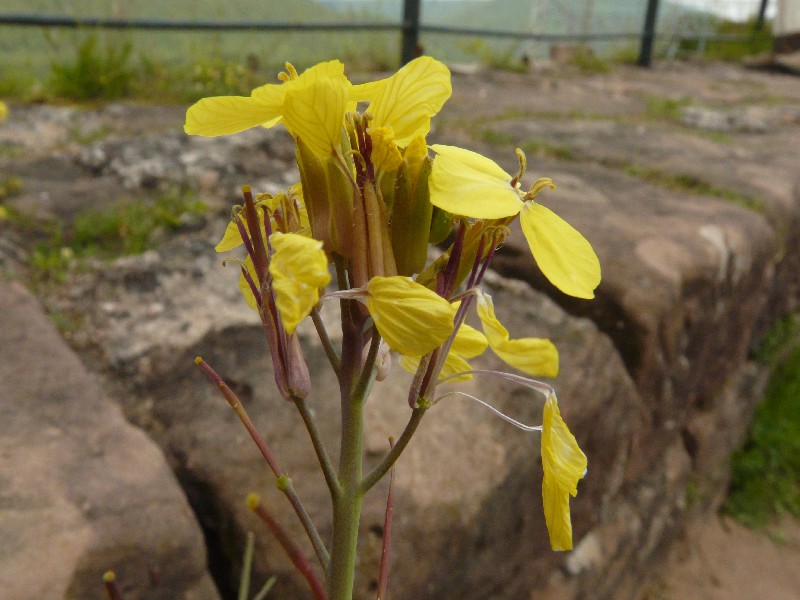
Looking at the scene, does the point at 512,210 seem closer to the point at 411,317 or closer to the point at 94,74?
the point at 411,317

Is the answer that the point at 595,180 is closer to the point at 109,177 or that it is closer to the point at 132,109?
the point at 109,177

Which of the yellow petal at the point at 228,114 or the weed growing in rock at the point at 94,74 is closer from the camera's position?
the yellow petal at the point at 228,114

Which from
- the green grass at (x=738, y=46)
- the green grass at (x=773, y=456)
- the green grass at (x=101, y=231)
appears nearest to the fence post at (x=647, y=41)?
the green grass at (x=738, y=46)

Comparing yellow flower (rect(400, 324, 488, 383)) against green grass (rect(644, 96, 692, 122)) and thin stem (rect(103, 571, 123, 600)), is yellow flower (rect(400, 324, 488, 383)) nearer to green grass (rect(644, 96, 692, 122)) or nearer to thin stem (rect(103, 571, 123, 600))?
thin stem (rect(103, 571, 123, 600))

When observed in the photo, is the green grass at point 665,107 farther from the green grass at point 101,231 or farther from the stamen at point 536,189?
the stamen at point 536,189

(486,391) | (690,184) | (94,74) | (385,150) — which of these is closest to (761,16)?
(690,184)
